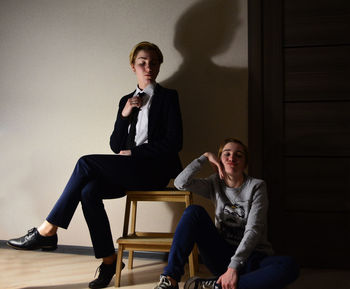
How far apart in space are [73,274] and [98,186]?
56 cm

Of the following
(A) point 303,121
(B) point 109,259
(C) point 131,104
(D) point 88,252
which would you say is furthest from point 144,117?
(D) point 88,252

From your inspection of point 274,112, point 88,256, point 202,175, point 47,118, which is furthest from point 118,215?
point 274,112

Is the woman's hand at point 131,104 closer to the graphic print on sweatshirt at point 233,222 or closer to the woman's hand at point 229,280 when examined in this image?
the graphic print on sweatshirt at point 233,222

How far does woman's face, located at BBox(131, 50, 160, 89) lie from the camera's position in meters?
2.26

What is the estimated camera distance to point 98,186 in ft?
6.46

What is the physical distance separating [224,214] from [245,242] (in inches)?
8.3

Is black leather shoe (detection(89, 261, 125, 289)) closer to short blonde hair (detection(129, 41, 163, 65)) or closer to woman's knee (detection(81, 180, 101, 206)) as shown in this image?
woman's knee (detection(81, 180, 101, 206))

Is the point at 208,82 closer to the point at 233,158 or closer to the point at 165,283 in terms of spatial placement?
the point at 233,158

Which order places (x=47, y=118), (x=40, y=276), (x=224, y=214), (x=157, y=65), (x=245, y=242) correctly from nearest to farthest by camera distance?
1. (x=245, y=242)
2. (x=224, y=214)
3. (x=40, y=276)
4. (x=157, y=65)
5. (x=47, y=118)

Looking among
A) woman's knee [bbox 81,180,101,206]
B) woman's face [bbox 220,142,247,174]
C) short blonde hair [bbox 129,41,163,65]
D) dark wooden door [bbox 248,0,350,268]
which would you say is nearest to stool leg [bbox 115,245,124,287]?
woman's knee [bbox 81,180,101,206]

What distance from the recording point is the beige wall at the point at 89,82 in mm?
2432

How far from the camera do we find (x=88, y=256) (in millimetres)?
2592

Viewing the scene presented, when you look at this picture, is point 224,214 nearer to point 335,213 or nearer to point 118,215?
point 335,213

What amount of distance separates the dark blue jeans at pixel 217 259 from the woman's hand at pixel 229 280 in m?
0.03
